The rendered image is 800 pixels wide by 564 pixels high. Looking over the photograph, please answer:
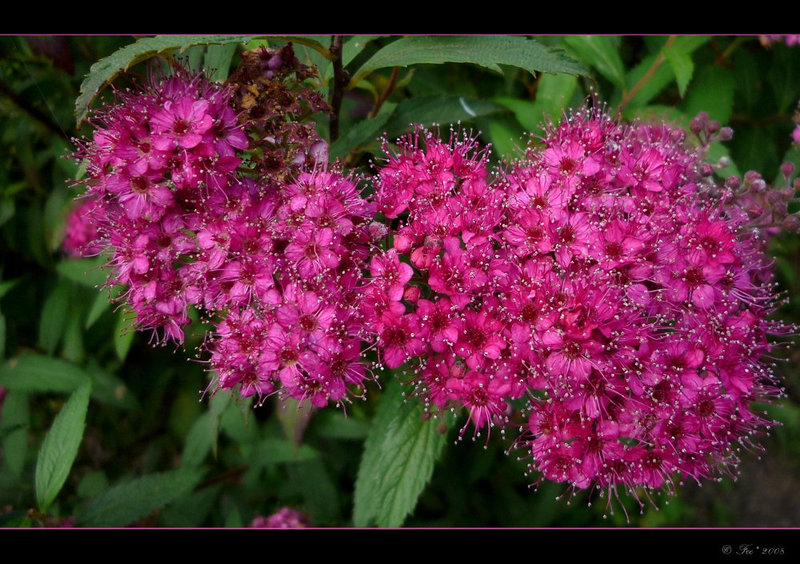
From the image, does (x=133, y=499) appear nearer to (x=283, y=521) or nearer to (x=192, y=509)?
(x=192, y=509)

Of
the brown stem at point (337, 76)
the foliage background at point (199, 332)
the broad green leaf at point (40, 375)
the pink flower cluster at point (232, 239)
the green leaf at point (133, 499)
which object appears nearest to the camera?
the pink flower cluster at point (232, 239)

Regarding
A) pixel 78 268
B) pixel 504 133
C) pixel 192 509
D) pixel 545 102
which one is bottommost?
pixel 192 509

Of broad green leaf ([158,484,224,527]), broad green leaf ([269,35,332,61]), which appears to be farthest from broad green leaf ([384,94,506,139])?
broad green leaf ([158,484,224,527])

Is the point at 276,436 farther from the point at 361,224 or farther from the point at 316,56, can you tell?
the point at 316,56

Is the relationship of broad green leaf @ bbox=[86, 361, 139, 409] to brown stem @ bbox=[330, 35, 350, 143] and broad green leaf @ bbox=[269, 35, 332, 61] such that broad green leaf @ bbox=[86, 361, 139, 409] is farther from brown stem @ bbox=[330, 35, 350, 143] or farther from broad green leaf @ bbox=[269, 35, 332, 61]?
broad green leaf @ bbox=[269, 35, 332, 61]

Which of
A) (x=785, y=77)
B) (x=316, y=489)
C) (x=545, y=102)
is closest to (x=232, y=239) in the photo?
(x=545, y=102)

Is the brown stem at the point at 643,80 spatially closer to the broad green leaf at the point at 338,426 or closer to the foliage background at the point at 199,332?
the foliage background at the point at 199,332

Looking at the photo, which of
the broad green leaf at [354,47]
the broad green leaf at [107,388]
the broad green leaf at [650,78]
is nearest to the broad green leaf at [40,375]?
the broad green leaf at [107,388]
